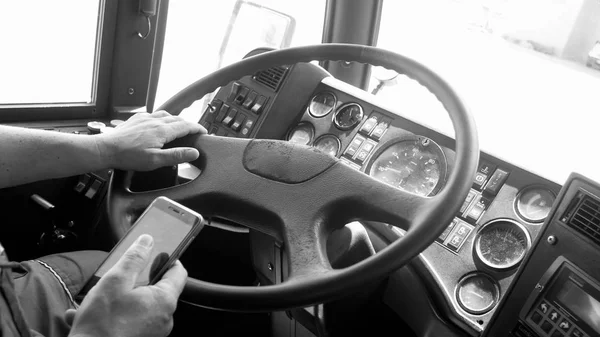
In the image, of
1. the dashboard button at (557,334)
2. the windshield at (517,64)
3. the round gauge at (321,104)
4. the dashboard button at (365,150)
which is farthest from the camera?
the windshield at (517,64)

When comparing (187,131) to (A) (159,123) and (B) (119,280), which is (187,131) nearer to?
(A) (159,123)

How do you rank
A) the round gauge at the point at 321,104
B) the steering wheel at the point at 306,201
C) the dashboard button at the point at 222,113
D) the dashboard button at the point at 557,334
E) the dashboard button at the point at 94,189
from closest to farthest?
the steering wheel at the point at 306,201, the dashboard button at the point at 557,334, the round gauge at the point at 321,104, the dashboard button at the point at 222,113, the dashboard button at the point at 94,189

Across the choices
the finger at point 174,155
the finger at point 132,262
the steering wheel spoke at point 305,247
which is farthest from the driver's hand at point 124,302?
the finger at point 174,155

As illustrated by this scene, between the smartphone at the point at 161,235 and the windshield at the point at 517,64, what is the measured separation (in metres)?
0.84

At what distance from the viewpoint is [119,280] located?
3.01 feet

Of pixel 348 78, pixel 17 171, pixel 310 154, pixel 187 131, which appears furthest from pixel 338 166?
pixel 348 78

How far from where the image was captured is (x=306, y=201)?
1.06m

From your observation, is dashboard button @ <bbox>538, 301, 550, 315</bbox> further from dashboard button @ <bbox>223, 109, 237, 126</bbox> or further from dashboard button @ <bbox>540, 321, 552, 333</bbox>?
dashboard button @ <bbox>223, 109, 237, 126</bbox>

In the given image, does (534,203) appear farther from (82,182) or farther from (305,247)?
(82,182)

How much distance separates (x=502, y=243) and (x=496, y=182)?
5.3 inches

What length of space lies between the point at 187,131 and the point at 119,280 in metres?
0.44

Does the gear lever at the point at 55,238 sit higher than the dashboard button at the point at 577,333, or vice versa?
the dashboard button at the point at 577,333

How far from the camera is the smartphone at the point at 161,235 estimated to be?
959 mm

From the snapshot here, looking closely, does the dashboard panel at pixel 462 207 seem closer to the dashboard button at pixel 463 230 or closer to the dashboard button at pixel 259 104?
the dashboard button at pixel 463 230
